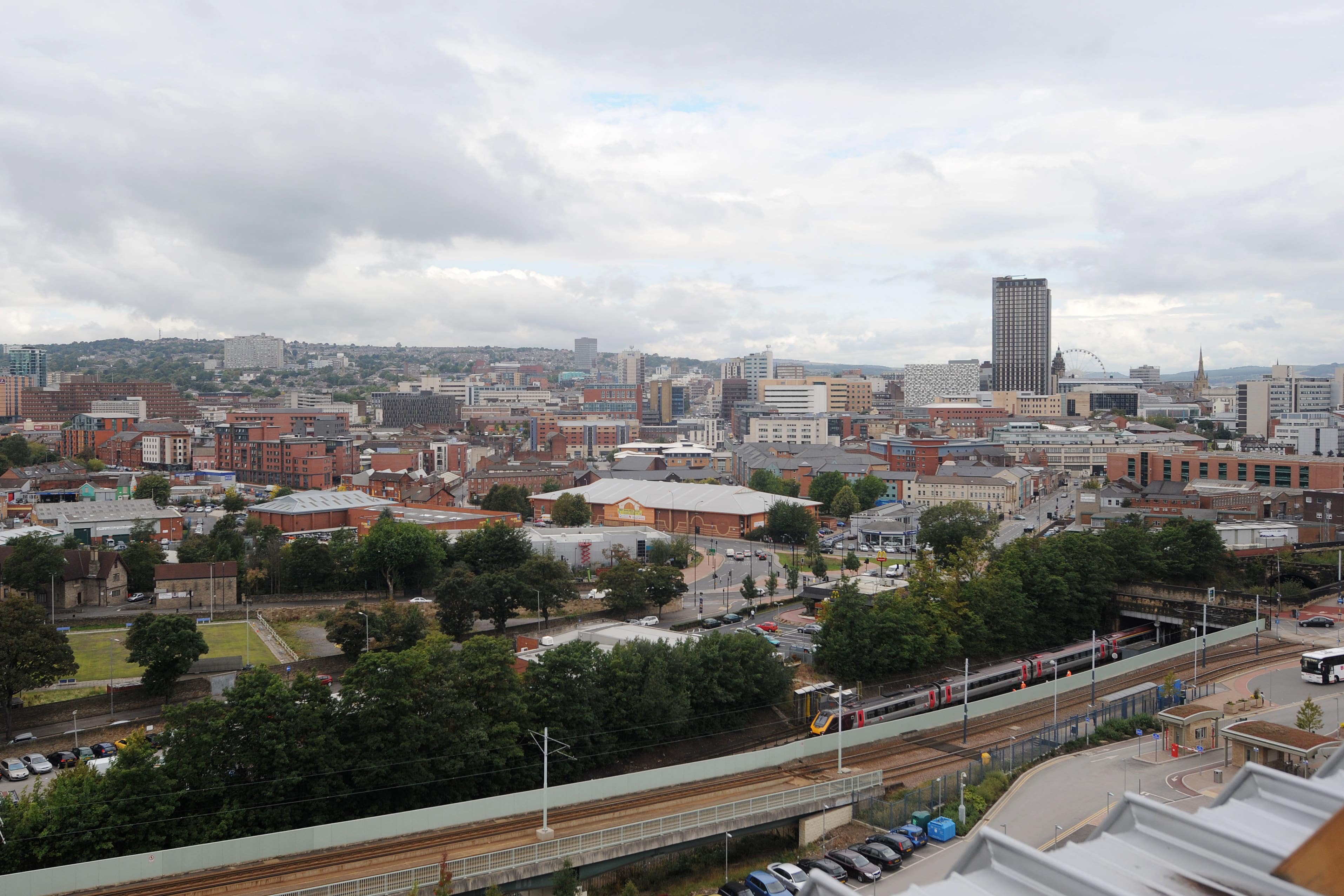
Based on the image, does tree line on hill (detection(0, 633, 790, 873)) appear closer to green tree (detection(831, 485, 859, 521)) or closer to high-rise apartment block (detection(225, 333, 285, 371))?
green tree (detection(831, 485, 859, 521))

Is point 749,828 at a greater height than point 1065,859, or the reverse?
point 1065,859

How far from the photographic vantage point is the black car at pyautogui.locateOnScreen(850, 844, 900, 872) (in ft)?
46.4

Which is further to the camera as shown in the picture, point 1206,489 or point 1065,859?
point 1206,489

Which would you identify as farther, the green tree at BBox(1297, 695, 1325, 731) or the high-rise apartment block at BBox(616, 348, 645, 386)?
the high-rise apartment block at BBox(616, 348, 645, 386)

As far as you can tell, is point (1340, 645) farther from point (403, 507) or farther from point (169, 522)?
point (169, 522)

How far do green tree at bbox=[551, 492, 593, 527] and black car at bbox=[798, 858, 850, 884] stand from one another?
37.5 metres

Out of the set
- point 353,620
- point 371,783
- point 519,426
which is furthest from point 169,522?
point 519,426

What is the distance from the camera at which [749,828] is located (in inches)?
608

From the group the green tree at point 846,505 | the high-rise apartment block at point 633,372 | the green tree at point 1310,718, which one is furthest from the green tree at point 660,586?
the high-rise apartment block at point 633,372

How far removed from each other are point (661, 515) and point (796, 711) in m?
31.2

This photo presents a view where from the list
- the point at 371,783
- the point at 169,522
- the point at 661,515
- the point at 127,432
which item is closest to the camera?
the point at 371,783

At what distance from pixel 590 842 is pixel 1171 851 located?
1267 cm

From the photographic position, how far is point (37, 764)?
1878cm

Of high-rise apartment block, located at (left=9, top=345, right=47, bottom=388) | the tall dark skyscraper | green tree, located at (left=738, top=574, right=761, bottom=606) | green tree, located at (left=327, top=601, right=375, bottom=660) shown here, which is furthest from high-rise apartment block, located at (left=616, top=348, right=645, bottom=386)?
green tree, located at (left=327, top=601, right=375, bottom=660)
